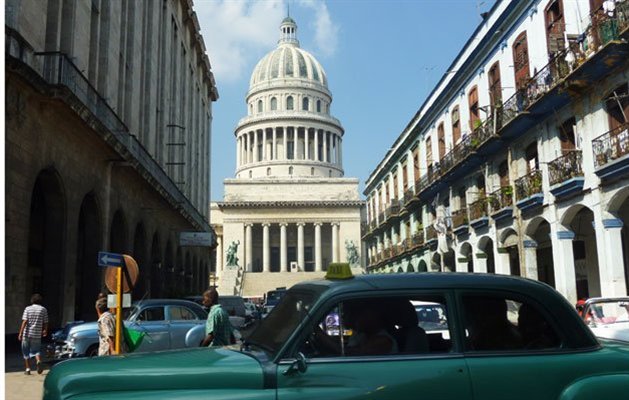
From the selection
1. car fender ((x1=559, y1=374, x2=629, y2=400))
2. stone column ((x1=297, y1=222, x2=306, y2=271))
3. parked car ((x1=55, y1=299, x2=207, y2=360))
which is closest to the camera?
car fender ((x1=559, y1=374, x2=629, y2=400))

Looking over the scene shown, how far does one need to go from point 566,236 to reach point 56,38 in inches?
650

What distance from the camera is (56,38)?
628 inches

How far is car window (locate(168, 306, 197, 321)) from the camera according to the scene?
496 inches

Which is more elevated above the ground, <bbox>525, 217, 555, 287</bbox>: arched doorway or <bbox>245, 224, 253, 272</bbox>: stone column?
<bbox>245, 224, 253, 272</bbox>: stone column

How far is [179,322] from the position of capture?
40.9ft

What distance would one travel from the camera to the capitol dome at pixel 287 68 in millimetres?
97188

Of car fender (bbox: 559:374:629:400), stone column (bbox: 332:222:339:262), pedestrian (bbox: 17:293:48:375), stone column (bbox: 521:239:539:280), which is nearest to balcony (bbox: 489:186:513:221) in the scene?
stone column (bbox: 521:239:539:280)

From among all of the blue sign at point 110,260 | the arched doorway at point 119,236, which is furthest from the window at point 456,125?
the blue sign at point 110,260

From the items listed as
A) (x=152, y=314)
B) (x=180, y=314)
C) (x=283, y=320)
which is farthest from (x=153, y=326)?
(x=283, y=320)

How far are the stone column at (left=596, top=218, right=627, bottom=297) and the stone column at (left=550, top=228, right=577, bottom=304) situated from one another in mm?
2146

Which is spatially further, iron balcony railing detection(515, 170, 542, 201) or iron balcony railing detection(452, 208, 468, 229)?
iron balcony railing detection(452, 208, 468, 229)

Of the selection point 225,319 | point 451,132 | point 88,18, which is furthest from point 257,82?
point 225,319

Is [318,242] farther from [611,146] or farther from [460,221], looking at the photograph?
[611,146]

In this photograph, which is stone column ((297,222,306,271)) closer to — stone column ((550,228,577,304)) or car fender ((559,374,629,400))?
stone column ((550,228,577,304))
